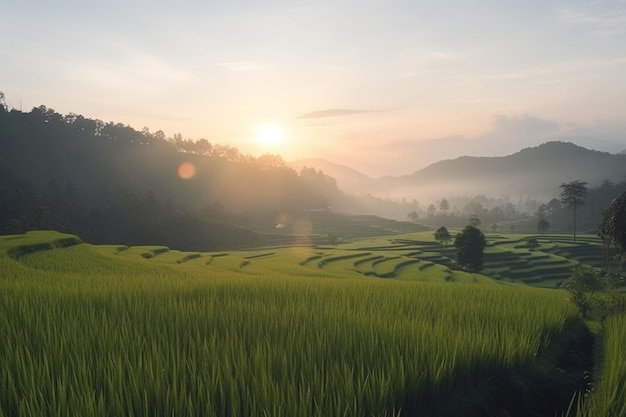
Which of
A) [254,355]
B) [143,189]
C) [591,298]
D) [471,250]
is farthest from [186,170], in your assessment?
[254,355]

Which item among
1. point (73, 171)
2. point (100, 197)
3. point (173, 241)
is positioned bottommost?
point (173, 241)

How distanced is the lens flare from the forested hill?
1.19 ft

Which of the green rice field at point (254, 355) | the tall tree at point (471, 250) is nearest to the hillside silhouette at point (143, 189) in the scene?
the tall tree at point (471, 250)

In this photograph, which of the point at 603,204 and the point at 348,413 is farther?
the point at 603,204

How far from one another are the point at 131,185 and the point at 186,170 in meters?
21.5

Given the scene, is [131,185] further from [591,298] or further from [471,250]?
[591,298]

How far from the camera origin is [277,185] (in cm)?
14450

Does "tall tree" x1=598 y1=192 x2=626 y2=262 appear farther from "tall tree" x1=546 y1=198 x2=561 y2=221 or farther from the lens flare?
"tall tree" x1=546 y1=198 x2=561 y2=221

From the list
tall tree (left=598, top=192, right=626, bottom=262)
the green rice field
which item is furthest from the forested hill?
tall tree (left=598, top=192, right=626, bottom=262)

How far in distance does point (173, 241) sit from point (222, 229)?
957cm

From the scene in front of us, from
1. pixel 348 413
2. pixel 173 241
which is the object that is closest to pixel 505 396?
pixel 348 413

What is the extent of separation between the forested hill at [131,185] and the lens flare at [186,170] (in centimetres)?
36

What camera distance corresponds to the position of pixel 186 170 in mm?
120750

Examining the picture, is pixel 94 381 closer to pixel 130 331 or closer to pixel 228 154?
pixel 130 331
